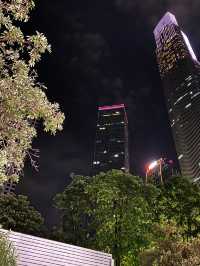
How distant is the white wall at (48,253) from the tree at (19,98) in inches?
318

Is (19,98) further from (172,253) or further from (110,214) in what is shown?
(110,214)

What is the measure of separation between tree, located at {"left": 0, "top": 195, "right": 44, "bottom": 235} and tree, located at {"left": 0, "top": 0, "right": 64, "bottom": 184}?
35938 millimetres

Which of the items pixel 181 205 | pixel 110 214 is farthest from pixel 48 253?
pixel 181 205

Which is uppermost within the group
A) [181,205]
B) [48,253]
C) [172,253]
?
[181,205]

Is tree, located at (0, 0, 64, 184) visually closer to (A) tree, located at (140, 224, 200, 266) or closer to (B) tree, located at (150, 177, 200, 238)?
(A) tree, located at (140, 224, 200, 266)

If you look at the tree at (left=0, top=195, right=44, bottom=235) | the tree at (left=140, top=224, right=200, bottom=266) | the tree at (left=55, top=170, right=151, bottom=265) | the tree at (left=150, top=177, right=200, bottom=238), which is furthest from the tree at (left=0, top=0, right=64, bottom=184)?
the tree at (left=0, top=195, right=44, bottom=235)

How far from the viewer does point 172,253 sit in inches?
901

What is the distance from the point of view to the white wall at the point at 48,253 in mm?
18875

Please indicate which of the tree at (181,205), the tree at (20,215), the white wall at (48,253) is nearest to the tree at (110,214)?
the tree at (181,205)

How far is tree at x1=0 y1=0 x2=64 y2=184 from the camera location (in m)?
11.1

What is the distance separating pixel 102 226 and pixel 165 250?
15713 millimetres

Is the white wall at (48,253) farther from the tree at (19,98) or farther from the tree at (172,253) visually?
the tree at (19,98)

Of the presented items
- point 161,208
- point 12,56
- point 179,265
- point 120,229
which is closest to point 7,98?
point 12,56

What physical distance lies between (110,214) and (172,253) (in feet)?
52.7
